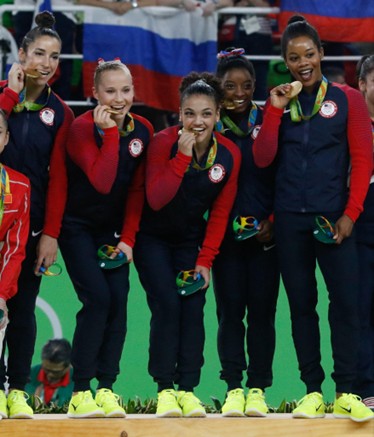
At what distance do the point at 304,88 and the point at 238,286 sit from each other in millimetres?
1068

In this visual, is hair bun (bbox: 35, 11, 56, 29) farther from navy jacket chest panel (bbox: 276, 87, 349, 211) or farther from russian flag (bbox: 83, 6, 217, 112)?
russian flag (bbox: 83, 6, 217, 112)

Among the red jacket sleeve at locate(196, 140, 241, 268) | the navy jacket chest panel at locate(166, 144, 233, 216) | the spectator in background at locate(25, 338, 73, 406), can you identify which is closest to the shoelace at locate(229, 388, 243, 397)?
the red jacket sleeve at locate(196, 140, 241, 268)

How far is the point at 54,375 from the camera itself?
325 inches

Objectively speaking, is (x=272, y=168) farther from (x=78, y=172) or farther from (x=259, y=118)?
(x=78, y=172)

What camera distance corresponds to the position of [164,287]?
6.38 metres

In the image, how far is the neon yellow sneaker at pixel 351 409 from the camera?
6.14 meters

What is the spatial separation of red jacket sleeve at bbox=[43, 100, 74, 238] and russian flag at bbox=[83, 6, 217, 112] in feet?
7.19

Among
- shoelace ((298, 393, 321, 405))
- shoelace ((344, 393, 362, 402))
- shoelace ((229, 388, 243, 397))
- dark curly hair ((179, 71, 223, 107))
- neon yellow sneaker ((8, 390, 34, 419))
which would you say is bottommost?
neon yellow sneaker ((8, 390, 34, 419))

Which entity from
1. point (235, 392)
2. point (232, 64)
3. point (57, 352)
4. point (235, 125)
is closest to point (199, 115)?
point (235, 125)

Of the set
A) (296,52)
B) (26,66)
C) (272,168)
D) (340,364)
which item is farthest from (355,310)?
(26,66)

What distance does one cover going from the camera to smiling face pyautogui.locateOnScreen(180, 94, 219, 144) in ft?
20.9

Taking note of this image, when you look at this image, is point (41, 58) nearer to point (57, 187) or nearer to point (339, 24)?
point (57, 187)

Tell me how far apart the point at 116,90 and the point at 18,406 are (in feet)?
5.39

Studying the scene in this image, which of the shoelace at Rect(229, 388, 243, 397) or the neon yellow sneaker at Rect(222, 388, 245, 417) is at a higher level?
the shoelace at Rect(229, 388, 243, 397)
